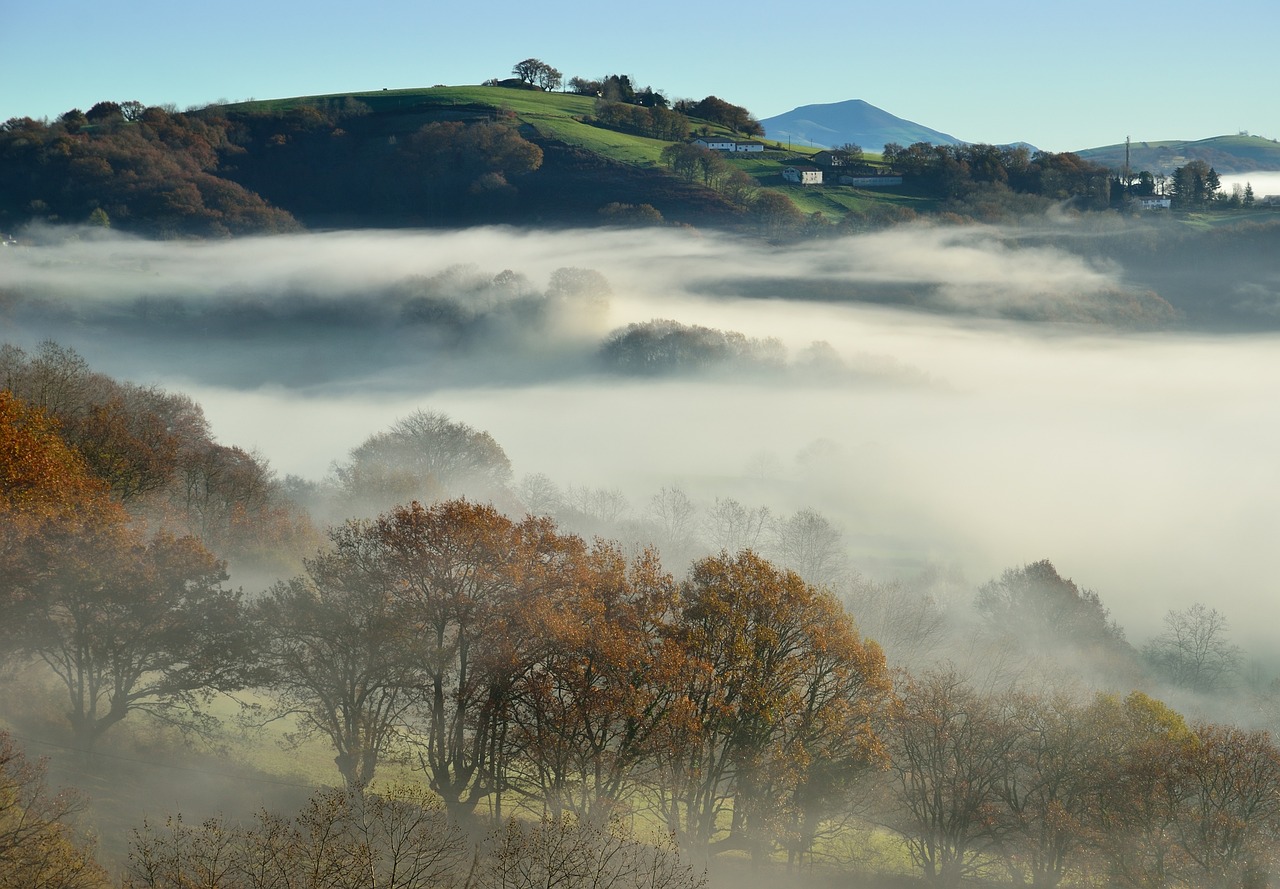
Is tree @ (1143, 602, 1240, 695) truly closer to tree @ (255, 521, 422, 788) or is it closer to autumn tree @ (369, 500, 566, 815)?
autumn tree @ (369, 500, 566, 815)

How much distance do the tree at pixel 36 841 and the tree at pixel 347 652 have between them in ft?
36.6

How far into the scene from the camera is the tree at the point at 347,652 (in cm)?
4194

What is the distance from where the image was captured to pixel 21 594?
1578 inches

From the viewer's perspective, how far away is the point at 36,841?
27.8 meters

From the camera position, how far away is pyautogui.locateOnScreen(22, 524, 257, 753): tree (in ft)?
136

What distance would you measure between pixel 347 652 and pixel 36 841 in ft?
49.4

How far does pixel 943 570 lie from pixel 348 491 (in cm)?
5666

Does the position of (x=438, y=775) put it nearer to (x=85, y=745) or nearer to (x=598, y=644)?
(x=598, y=644)

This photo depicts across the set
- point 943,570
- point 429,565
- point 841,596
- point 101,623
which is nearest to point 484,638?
point 429,565

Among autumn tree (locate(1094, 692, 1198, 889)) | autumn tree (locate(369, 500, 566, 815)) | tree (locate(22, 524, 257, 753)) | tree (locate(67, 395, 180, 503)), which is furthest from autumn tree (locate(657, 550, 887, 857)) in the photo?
tree (locate(67, 395, 180, 503))

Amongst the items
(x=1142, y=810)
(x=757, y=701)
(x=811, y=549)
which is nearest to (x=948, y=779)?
(x=1142, y=810)

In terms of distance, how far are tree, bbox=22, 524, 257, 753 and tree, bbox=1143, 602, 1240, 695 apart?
78.0m

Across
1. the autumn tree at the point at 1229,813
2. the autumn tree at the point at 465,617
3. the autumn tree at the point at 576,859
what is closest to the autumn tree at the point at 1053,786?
the autumn tree at the point at 1229,813

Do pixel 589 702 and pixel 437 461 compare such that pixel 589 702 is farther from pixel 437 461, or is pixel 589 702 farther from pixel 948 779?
pixel 437 461
